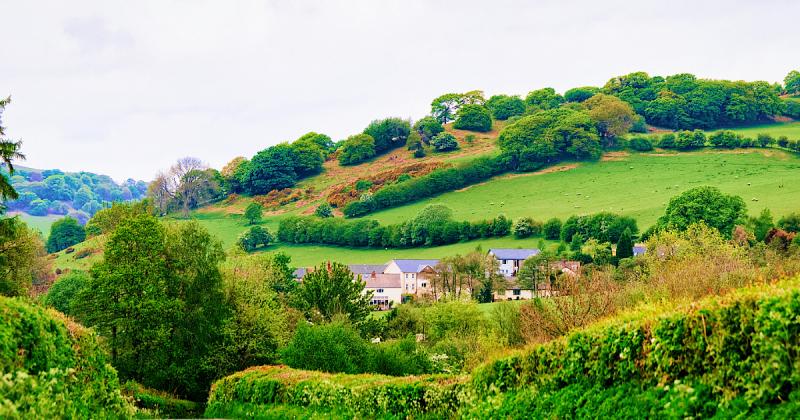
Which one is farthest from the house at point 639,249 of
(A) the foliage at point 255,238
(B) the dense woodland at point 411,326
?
(A) the foliage at point 255,238

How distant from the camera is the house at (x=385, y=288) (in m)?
104

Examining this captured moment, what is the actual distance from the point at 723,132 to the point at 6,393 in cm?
15631

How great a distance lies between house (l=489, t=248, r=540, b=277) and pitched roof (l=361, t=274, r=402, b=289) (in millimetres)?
14281

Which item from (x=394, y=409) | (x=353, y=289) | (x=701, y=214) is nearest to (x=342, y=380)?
(x=394, y=409)

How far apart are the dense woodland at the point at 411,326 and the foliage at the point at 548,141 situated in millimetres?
36399

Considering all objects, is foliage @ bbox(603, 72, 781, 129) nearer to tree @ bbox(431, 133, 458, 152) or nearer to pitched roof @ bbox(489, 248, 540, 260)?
tree @ bbox(431, 133, 458, 152)

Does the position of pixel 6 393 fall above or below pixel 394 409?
above

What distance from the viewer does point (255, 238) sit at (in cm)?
12194

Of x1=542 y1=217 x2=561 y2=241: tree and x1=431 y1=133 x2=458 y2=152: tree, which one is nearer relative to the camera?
x1=542 y1=217 x2=561 y2=241: tree

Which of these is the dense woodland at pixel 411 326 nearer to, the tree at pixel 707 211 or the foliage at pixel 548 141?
the tree at pixel 707 211

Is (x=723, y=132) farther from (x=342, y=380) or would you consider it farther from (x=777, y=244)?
(x=342, y=380)

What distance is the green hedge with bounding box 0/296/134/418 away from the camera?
10539 mm

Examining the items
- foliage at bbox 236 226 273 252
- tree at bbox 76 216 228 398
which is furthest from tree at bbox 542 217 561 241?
tree at bbox 76 216 228 398

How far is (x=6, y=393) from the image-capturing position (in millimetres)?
10078
